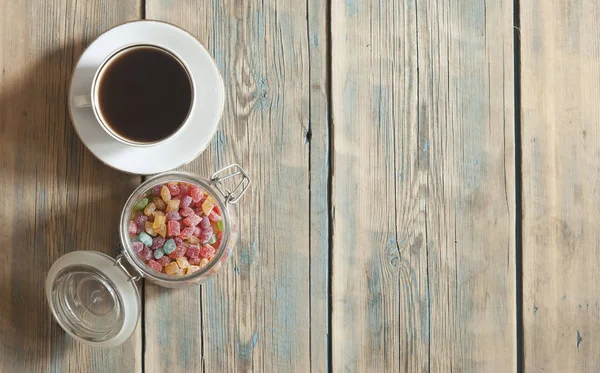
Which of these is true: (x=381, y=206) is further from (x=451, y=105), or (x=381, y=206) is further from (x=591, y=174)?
(x=591, y=174)

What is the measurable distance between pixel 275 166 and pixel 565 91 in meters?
0.44

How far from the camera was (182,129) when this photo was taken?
81cm

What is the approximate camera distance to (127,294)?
2.64 feet

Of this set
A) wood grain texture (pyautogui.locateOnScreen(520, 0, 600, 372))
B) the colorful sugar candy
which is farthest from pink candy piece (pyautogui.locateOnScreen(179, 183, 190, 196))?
wood grain texture (pyautogui.locateOnScreen(520, 0, 600, 372))

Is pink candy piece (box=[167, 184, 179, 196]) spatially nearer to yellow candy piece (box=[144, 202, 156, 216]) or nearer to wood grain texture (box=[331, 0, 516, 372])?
yellow candy piece (box=[144, 202, 156, 216])

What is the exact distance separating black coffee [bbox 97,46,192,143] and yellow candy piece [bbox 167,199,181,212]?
0.26 ft

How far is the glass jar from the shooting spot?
0.80m

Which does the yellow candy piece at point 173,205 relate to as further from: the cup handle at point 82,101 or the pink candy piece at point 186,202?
the cup handle at point 82,101

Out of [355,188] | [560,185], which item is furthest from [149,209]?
[560,185]

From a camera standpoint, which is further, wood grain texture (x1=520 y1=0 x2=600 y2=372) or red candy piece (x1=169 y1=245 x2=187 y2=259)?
wood grain texture (x1=520 y1=0 x2=600 y2=372)

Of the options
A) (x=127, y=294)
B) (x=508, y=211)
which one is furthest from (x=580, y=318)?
(x=127, y=294)

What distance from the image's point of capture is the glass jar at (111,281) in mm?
802

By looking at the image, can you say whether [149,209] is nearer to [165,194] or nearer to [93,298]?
[165,194]

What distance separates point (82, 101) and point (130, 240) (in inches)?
Result: 7.2
